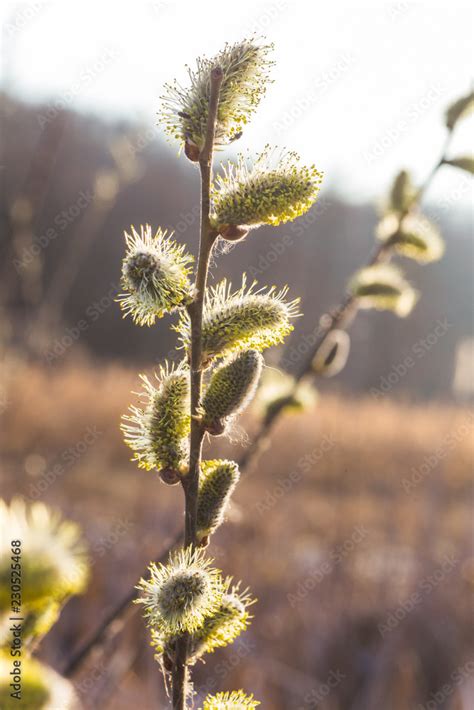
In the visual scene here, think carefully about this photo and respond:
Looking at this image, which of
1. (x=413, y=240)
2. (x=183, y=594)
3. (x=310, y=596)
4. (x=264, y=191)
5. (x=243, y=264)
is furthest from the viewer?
(x=243, y=264)

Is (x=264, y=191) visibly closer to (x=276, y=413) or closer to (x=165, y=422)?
(x=165, y=422)

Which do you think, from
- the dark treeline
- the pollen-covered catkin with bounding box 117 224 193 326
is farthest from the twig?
the dark treeline

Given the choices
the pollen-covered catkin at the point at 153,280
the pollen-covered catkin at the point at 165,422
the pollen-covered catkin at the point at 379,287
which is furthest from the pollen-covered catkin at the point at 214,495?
the pollen-covered catkin at the point at 379,287

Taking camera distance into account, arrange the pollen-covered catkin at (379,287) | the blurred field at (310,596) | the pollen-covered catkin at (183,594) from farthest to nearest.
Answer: the blurred field at (310,596), the pollen-covered catkin at (379,287), the pollen-covered catkin at (183,594)

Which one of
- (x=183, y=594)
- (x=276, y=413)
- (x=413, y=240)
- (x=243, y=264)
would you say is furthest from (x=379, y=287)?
(x=243, y=264)

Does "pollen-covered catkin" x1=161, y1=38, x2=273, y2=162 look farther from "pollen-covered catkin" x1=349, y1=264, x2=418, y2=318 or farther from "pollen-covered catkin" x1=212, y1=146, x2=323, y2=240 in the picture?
"pollen-covered catkin" x1=349, y1=264, x2=418, y2=318

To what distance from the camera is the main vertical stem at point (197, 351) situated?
0.67m

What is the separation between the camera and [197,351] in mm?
702

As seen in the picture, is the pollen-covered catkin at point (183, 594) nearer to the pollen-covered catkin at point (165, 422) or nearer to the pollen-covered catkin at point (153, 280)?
the pollen-covered catkin at point (165, 422)

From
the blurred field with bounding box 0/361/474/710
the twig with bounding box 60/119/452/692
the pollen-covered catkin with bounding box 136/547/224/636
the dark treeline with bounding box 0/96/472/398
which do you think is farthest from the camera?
the dark treeline with bounding box 0/96/472/398

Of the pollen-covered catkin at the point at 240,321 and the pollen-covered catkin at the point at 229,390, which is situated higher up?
the pollen-covered catkin at the point at 240,321

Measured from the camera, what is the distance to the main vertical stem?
0.67 m

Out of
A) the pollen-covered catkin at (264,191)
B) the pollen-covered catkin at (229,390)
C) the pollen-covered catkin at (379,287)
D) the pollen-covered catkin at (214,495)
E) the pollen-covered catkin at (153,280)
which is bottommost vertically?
the pollen-covered catkin at (214,495)

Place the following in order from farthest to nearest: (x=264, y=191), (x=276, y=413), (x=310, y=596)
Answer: (x=310, y=596)
(x=276, y=413)
(x=264, y=191)
